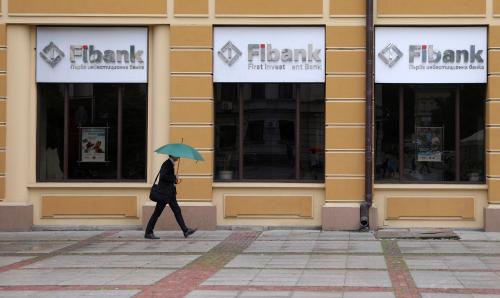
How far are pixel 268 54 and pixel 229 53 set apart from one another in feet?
2.67

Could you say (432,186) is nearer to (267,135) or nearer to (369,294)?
(267,135)

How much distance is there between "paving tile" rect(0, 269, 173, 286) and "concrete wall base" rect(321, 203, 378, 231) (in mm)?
5010

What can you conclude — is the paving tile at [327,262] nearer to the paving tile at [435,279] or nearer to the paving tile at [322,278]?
the paving tile at [322,278]

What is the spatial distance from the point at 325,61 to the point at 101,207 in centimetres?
558

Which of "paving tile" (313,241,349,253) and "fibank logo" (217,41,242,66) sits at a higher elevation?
"fibank logo" (217,41,242,66)

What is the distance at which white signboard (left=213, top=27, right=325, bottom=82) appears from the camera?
14.1 metres

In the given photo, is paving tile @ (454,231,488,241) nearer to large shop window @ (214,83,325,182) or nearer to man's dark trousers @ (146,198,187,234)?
large shop window @ (214,83,325,182)

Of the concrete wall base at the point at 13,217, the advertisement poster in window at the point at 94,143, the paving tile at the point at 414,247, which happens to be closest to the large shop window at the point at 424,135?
the paving tile at the point at 414,247

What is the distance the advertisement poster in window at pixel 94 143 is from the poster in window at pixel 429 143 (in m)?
6.62

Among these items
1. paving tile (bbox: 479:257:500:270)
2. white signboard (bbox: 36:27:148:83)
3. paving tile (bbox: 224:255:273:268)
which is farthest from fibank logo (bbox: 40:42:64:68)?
paving tile (bbox: 479:257:500:270)

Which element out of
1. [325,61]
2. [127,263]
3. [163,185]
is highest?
[325,61]

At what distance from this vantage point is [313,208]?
46.3 ft

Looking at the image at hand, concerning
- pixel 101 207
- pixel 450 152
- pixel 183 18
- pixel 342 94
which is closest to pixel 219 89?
pixel 183 18

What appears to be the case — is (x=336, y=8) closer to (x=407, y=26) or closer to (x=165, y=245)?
(x=407, y=26)
